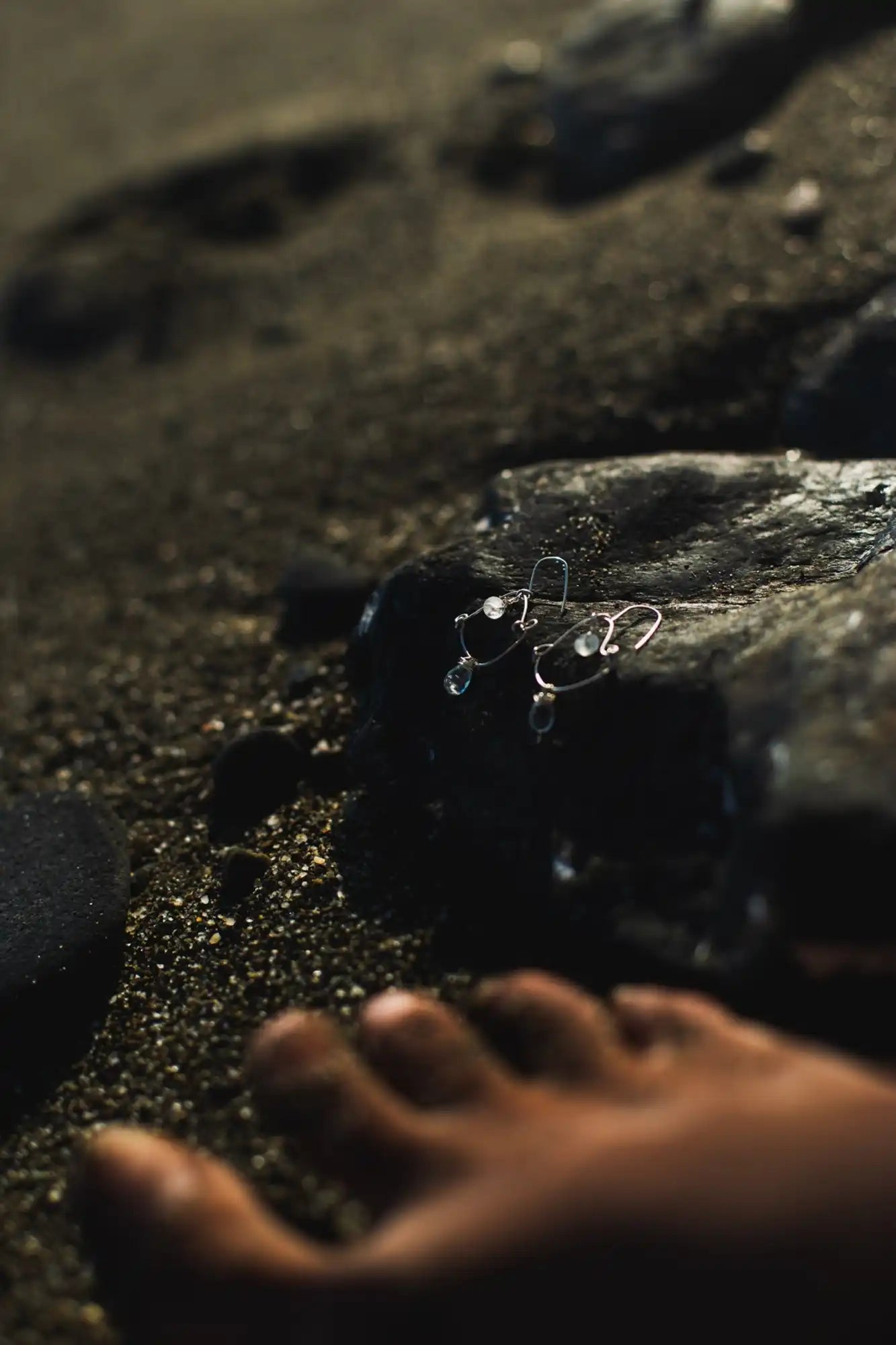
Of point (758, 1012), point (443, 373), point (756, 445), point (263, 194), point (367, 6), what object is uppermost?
point (367, 6)

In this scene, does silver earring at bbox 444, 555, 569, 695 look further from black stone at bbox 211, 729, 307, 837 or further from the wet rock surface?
the wet rock surface

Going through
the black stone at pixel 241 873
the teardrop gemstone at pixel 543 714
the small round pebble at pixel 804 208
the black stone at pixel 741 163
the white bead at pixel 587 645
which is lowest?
the black stone at pixel 241 873

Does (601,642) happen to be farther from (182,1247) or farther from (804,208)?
(804,208)

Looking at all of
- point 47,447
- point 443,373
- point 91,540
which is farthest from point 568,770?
point 47,447

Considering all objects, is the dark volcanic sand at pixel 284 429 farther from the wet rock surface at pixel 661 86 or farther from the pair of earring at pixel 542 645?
the pair of earring at pixel 542 645

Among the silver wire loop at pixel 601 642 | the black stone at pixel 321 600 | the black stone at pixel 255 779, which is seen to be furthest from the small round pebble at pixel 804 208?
the black stone at pixel 255 779

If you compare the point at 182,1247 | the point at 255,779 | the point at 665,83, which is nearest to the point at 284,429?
the point at 255,779

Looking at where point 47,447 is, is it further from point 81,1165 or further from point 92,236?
point 81,1165
